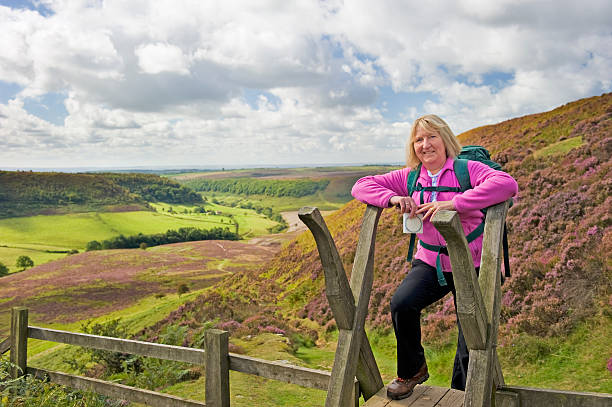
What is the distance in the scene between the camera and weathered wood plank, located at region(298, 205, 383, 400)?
9.04 feet

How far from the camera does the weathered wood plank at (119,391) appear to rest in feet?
15.5

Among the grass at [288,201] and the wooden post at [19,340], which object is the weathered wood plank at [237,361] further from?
the grass at [288,201]

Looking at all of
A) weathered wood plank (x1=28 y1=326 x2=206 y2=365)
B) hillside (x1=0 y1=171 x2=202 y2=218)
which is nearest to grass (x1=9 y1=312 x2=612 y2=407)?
weathered wood plank (x1=28 y1=326 x2=206 y2=365)

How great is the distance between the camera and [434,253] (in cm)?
303

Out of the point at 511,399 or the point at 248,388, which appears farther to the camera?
the point at 248,388

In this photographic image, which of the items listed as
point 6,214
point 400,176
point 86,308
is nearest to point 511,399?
point 400,176

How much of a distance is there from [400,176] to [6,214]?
2647 inches

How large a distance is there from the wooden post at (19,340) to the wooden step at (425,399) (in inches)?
212

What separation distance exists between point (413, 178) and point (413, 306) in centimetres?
94

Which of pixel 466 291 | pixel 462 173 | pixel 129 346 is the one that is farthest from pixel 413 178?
pixel 129 346

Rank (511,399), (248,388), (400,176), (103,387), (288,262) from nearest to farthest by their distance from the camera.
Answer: (511,399) < (400,176) < (103,387) < (248,388) < (288,262)

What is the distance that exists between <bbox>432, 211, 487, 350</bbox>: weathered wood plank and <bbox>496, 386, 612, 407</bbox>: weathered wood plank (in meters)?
0.45

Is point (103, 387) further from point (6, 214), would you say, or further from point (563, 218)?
point (6, 214)

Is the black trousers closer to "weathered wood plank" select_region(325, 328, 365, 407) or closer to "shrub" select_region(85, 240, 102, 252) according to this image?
"weathered wood plank" select_region(325, 328, 365, 407)
